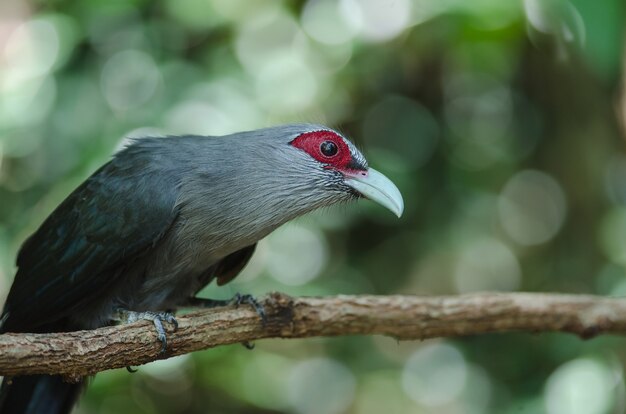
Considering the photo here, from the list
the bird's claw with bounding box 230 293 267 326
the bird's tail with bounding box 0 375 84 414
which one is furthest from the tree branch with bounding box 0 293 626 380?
the bird's tail with bounding box 0 375 84 414

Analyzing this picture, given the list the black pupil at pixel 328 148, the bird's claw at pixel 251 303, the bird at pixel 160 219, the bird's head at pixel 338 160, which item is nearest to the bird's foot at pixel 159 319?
the bird at pixel 160 219

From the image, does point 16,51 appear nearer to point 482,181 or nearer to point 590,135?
point 482,181

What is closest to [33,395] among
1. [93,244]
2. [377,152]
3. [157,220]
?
[93,244]

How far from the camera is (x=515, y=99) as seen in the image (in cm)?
667

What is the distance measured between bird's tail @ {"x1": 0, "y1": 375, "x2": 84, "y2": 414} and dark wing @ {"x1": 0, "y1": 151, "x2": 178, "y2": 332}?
0.94 ft

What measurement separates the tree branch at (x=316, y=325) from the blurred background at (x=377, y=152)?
0.71 meters

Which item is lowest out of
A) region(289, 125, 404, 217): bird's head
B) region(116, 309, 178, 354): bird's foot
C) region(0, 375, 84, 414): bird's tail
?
region(0, 375, 84, 414): bird's tail

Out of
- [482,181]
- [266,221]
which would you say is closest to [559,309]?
[266,221]

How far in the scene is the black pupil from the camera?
369cm

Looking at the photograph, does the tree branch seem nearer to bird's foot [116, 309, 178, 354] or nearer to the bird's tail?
bird's foot [116, 309, 178, 354]

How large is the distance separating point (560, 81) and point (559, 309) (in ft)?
9.47

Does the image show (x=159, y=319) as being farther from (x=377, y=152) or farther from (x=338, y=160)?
(x=377, y=152)

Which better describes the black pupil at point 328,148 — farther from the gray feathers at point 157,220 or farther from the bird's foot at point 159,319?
the bird's foot at point 159,319

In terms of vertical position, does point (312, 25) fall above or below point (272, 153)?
above
